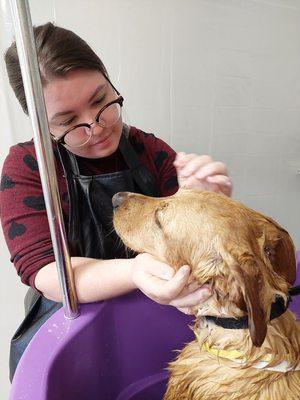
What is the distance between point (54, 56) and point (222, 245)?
0.55m

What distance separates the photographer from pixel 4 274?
1479 millimetres

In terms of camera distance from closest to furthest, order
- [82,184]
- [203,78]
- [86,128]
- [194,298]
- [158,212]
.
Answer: [194,298], [158,212], [86,128], [82,184], [203,78]

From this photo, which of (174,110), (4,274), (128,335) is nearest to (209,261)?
(128,335)

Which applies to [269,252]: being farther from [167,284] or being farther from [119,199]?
[119,199]

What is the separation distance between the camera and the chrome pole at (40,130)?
1.42 feet

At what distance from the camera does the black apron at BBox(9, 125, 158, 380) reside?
35.9 inches

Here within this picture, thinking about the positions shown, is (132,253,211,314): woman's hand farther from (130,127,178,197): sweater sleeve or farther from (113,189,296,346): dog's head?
(130,127,178,197): sweater sleeve

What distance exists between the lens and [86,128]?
0.82 meters

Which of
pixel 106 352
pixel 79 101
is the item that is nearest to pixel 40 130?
pixel 79 101

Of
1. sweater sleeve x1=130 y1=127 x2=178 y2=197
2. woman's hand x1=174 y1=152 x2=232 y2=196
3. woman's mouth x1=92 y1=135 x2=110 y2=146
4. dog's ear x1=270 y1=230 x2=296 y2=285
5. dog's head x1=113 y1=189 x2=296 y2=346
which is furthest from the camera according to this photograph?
sweater sleeve x1=130 y1=127 x2=178 y2=197

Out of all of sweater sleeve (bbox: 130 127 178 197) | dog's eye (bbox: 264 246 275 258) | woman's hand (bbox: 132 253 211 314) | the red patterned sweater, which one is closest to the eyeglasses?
the red patterned sweater

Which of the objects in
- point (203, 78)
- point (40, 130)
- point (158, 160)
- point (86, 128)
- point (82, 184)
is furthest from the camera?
point (203, 78)

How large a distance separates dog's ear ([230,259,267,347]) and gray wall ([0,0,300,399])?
96cm

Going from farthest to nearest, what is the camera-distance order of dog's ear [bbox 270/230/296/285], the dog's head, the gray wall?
the gray wall → dog's ear [bbox 270/230/296/285] → the dog's head
